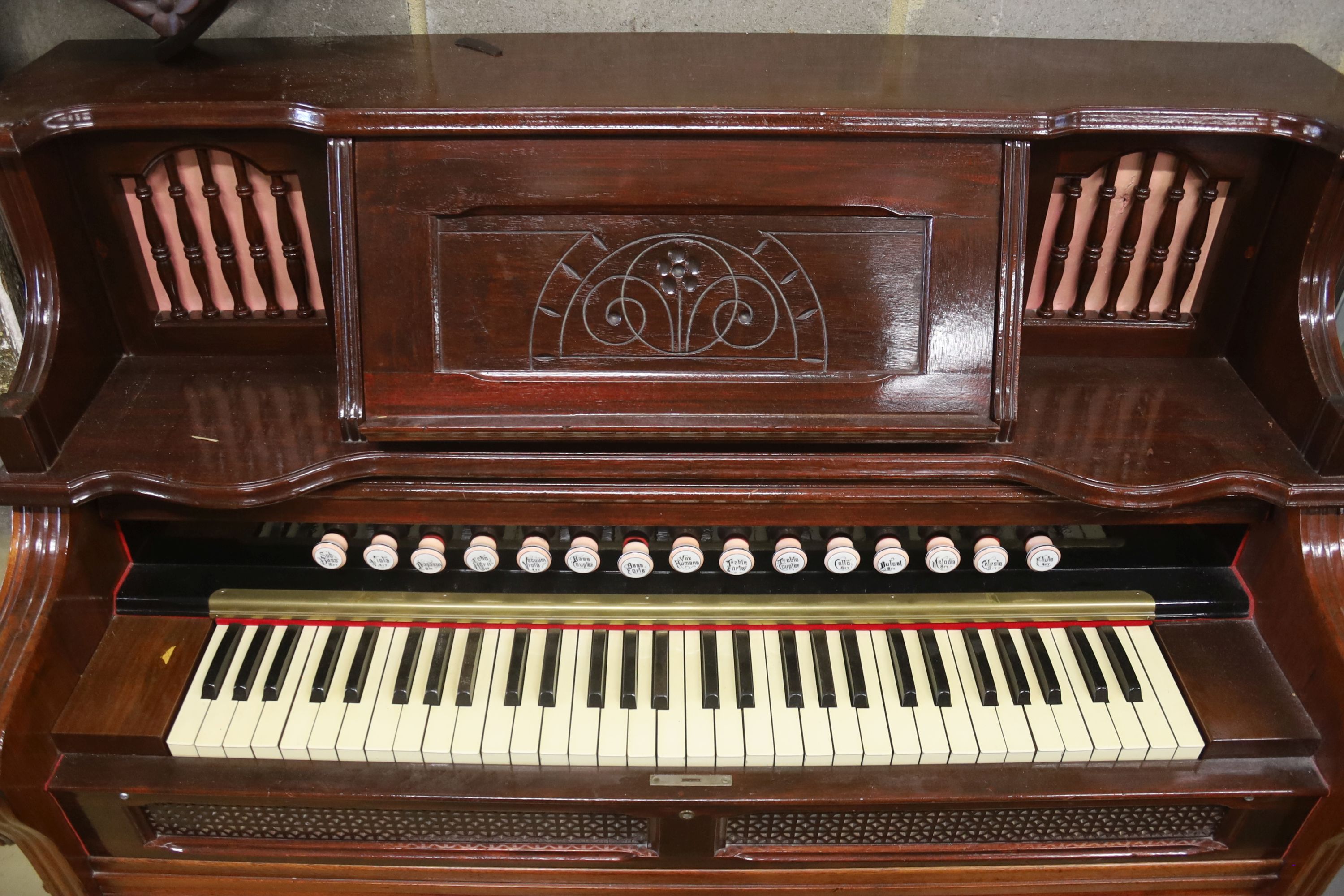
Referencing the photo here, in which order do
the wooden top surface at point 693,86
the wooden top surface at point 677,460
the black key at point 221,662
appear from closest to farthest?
the wooden top surface at point 693,86 → the wooden top surface at point 677,460 → the black key at point 221,662

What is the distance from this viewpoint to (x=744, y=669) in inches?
69.6

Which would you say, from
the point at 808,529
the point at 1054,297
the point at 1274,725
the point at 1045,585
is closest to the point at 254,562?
the point at 808,529

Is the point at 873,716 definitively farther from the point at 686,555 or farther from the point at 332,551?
the point at 332,551

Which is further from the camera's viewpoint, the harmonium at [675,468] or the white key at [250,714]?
the white key at [250,714]

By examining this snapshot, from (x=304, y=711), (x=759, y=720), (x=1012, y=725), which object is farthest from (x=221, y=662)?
(x=1012, y=725)

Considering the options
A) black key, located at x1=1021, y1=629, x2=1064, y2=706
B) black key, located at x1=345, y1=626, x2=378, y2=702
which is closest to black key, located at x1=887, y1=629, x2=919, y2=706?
black key, located at x1=1021, y1=629, x2=1064, y2=706

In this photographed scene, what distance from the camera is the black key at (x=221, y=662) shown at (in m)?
1.73

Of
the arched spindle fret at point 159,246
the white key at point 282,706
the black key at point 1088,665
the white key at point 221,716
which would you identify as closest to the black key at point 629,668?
the white key at point 282,706

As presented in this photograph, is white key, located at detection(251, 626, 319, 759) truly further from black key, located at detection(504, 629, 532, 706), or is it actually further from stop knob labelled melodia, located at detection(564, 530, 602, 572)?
stop knob labelled melodia, located at detection(564, 530, 602, 572)

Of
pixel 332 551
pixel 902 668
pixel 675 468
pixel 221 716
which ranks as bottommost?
pixel 221 716

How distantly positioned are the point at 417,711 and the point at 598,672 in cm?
33

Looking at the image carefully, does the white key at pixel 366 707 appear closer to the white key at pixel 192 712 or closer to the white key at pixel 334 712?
the white key at pixel 334 712

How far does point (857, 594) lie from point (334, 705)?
976mm

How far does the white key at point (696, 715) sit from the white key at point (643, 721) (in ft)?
0.19
